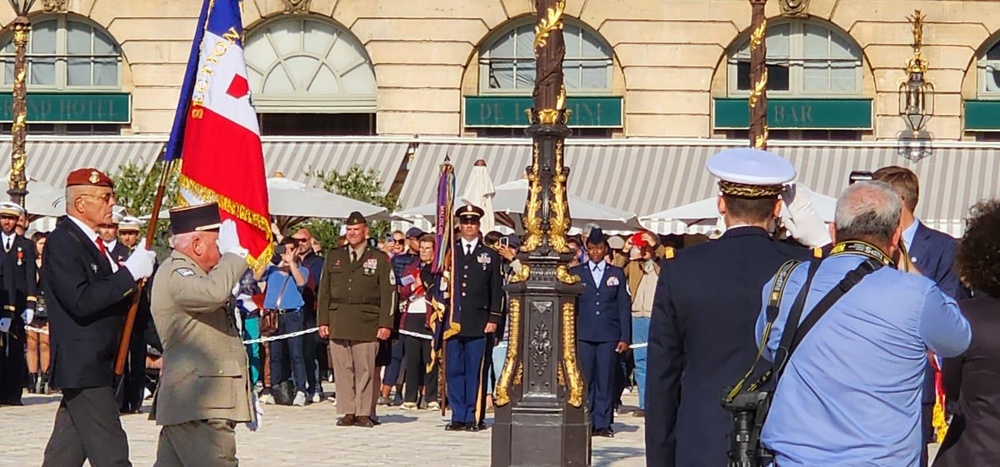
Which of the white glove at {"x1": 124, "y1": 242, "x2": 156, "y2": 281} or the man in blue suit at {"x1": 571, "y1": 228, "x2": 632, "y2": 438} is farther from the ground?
the white glove at {"x1": 124, "y1": 242, "x2": 156, "y2": 281}

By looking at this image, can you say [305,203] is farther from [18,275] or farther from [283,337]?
[18,275]

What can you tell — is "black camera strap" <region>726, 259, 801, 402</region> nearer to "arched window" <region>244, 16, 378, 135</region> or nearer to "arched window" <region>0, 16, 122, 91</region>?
"arched window" <region>244, 16, 378, 135</region>

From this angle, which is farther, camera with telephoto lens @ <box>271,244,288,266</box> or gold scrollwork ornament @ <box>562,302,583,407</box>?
camera with telephoto lens @ <box>271,244,288,266</box>

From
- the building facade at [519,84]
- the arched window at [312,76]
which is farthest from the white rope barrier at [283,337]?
the arched window at [312,76]

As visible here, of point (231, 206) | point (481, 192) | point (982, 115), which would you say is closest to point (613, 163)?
point (982, 115)

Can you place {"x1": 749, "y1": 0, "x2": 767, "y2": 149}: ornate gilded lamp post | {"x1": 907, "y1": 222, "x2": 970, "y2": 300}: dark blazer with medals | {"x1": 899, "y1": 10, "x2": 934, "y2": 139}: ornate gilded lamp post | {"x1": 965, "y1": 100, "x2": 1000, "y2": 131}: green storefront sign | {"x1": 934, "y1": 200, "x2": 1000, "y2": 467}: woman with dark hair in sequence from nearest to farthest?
{"x1": 934, "y1": 200, "x2": 1000, "y2": 467}: woman with dark hair → {"x1": 907, "y1": 222, "x2": 970, "y2": 300}: dark blazer with medals → {"x1": 749, "y1": 0, "x2": 767, "y2": 149}: ornate gilded lamp post → {"x1": 899, "y1": 10, "x2": 934, "y2": 139}: ornate gilded lamp post → {"x1": 965, "y1": 100, "x2": 1000, "y2": 131}: green storefront sign

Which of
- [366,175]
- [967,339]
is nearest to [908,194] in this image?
[967,339]

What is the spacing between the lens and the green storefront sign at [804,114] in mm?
34656

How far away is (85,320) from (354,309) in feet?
29.6

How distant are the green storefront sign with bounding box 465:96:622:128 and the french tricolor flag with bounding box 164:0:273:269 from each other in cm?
2303

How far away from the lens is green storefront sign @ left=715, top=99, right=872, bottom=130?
114 ft

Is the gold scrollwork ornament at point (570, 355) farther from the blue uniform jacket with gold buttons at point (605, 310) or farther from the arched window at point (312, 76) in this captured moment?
the arched window at point (312, 76)

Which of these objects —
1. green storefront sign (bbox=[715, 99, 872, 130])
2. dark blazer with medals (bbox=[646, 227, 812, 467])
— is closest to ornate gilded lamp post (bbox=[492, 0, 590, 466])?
dark blazer with medals (bbox=[646, 227, 812, 467])

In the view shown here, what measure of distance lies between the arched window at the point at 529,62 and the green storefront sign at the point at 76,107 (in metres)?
6.69
